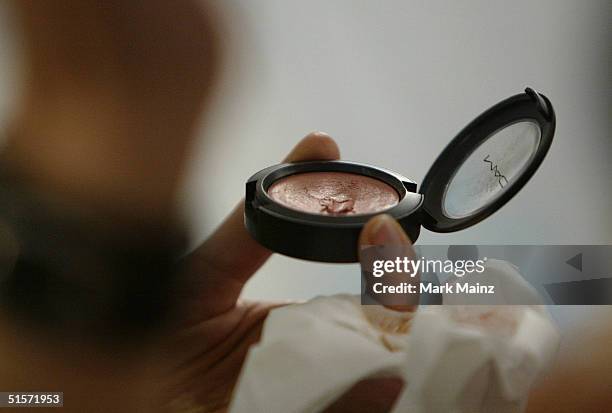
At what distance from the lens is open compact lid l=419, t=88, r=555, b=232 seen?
65 centimetres

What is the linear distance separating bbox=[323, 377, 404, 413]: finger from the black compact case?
109mm

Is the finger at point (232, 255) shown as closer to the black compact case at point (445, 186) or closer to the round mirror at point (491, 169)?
the black compact case at point (445, 186)

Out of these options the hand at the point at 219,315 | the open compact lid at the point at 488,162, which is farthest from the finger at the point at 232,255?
the open compact lid at the point at 488,162

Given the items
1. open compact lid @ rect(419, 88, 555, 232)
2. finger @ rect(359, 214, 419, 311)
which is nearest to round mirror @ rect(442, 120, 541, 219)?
open compact lid @ rect(419, 88, 555, 232)

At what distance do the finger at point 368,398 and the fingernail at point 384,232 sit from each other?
12 centimetres

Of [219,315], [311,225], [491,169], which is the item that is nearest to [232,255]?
[219,315]

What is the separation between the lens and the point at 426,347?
489 millimetres

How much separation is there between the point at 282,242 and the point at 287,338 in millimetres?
91

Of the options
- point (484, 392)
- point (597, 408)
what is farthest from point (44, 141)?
point (597, 408)

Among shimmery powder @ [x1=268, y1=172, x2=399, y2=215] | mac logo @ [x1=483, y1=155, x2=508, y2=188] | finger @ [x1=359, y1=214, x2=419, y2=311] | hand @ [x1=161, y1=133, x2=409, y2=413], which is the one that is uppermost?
mac logo @ [x1=483, y1=155, x2=508, y2=188]

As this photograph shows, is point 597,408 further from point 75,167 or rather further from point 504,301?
point 75,167

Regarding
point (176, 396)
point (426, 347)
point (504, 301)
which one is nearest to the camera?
point (426, 347)

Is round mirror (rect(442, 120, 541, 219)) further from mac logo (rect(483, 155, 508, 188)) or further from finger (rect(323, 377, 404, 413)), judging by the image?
finger (rect(323, 377, 404, 413))

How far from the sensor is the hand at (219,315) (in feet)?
2.28
